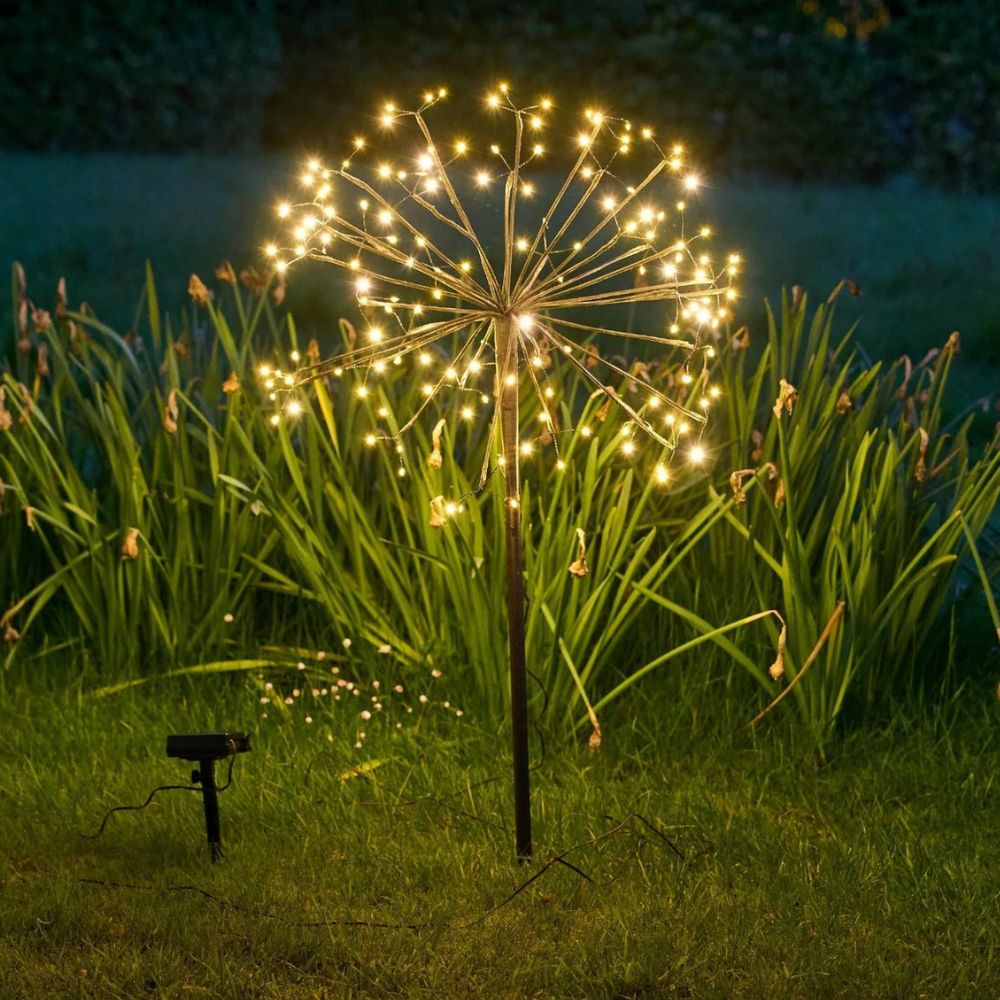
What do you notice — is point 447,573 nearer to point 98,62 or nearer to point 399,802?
point 399,802

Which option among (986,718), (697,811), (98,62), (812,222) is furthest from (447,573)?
(98,62)

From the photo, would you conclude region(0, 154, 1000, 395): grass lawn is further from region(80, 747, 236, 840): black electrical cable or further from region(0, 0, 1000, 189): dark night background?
region(80, 747, 236, 840): black electrical cable

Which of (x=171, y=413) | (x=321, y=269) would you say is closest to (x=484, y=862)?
(x=171, y=413)

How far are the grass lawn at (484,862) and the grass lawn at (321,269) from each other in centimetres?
457

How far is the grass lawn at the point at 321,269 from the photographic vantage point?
29.3 feet

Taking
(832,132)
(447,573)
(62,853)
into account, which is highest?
(832,132)

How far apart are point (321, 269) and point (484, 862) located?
6.71 m

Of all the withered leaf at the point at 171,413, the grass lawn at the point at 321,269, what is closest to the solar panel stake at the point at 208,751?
the withered leaf at the point at 171,413

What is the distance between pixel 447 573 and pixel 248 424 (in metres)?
0.85

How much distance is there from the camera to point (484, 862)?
10.5 feet

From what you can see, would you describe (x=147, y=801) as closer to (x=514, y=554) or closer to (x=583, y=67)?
(x=514, y=554)

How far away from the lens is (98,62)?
525 inches

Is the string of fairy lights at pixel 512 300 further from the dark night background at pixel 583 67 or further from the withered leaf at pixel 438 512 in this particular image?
the dark night background at pixel 583 67

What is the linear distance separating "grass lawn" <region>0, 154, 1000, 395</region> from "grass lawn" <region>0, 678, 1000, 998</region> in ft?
15.0
